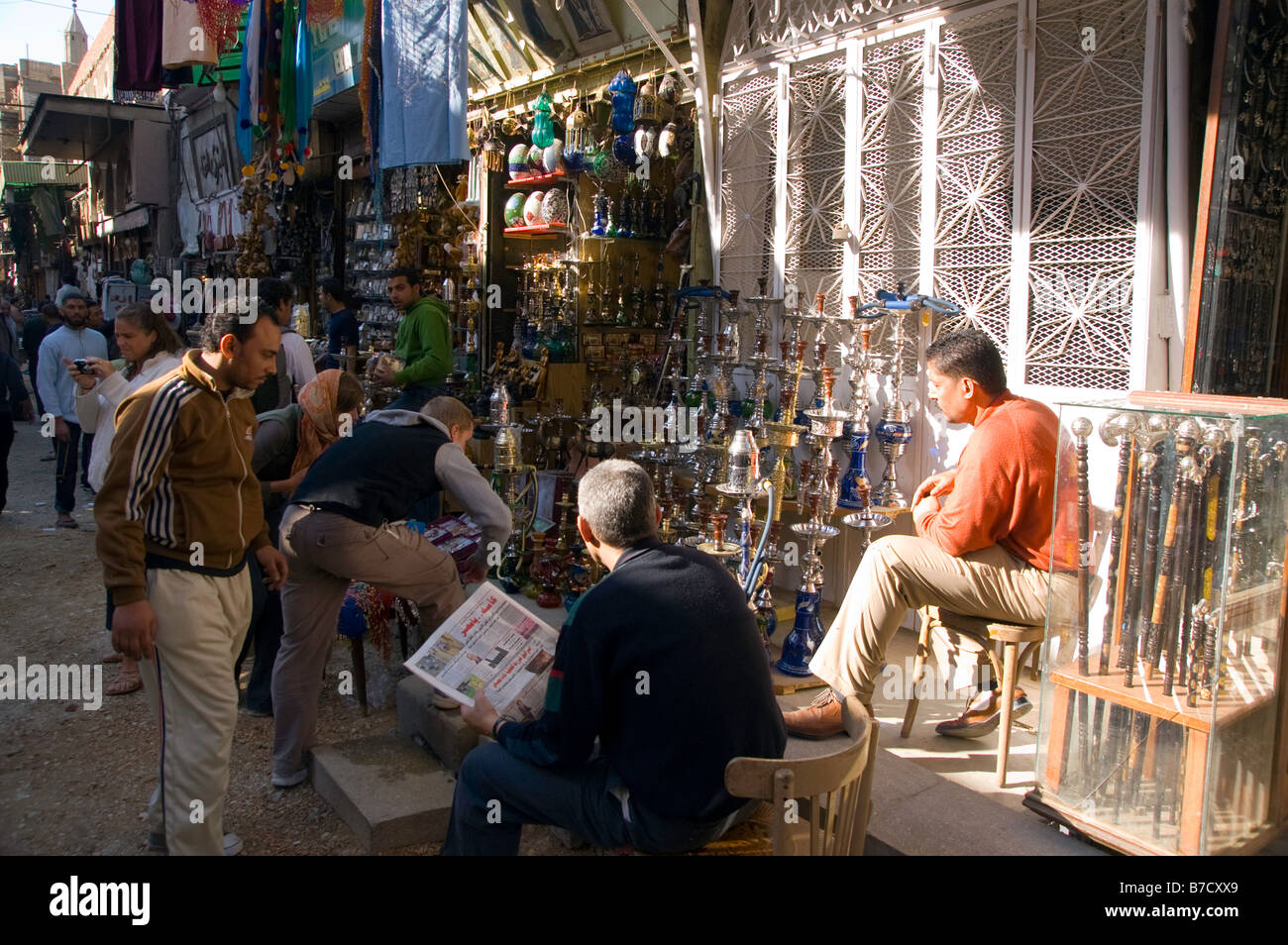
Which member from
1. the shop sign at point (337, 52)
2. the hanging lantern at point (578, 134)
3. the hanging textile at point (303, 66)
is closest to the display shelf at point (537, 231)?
the hanging lantern at point (578, 134)

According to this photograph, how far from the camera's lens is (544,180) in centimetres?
683

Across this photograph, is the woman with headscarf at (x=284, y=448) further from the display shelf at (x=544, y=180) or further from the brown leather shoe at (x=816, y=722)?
the display shelf at (x=544, y=180)

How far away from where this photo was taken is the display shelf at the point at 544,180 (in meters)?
6.66

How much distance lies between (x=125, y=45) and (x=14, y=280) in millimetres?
32033

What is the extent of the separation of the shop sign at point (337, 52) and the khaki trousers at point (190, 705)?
5539 millimetres

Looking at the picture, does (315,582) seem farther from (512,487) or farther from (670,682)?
(670,682)

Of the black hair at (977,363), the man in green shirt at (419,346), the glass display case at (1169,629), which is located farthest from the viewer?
the man in green shirt at (419,346)

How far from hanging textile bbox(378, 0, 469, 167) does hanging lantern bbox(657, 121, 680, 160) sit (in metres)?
1.23

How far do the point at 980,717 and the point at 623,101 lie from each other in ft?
14.3

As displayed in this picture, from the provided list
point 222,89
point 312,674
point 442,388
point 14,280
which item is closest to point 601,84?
point 442,388

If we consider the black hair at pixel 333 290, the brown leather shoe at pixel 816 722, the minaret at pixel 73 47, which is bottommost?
the brown leather shoe at pixel 816 722

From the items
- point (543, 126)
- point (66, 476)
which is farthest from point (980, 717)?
point (66, 476)

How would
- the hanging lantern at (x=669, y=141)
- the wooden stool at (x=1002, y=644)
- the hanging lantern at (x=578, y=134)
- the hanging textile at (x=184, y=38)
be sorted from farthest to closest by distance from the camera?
the hanging textile at (x=184, y=38) < the hanging lantern at (x=578, y=134) < the hanging lantern at (x=669, y=141) < the wooden stool at (x=1002, y=644)
